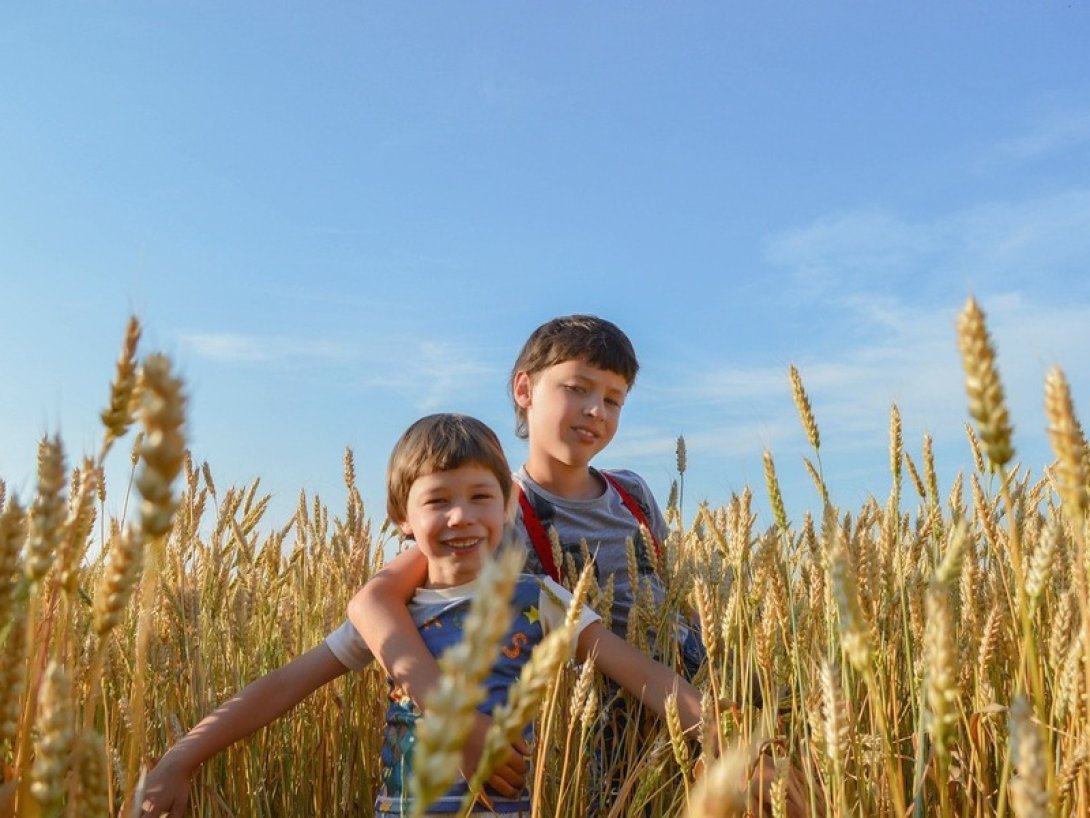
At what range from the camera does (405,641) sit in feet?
6.81

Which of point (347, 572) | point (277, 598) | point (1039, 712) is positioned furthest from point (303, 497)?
point (1039, 712)

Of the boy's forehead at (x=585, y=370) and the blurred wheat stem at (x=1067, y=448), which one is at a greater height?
the boy's forehead at (x=585, y=370)

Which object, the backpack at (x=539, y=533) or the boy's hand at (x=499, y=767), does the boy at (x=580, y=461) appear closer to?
the backpack at (x=539, y=533)

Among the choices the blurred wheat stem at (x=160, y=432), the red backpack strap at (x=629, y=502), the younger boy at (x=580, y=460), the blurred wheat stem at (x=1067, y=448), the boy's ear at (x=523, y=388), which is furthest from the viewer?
the boy's ear at (x=523, y=388)

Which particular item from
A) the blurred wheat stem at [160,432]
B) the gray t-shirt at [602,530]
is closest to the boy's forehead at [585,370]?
the gray t-shirt at [602,530]

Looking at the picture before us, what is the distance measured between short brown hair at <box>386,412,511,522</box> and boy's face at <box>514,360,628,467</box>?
0.47 m

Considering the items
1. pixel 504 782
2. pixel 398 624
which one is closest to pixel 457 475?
pixel 398 624

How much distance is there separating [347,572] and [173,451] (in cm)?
201

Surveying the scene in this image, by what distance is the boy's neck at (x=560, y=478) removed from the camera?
10.0 feet

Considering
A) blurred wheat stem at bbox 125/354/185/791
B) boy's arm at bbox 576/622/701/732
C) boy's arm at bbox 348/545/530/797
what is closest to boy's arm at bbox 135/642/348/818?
boy's arm at bbox 348/545/530/797

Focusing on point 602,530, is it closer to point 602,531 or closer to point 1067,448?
point 602,531

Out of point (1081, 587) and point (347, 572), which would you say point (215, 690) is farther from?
point (1081, 587)

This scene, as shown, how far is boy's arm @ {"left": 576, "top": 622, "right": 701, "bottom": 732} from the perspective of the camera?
6.55 ft

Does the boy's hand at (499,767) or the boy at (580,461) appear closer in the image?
the boy's hand at (499,767)
